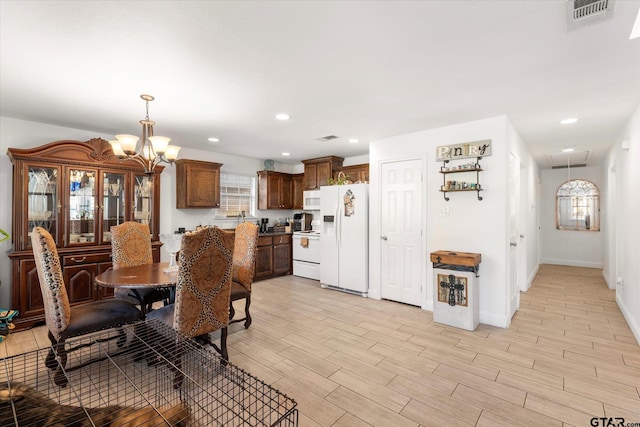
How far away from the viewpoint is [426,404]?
2100 mm

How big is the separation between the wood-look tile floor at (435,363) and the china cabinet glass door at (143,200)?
171 centimetres

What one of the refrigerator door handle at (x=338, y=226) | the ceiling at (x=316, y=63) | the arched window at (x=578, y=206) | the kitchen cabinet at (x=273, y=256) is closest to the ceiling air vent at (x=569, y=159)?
the arched window at (x=578, y=206)

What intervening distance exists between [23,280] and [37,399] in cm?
361

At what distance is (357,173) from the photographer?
569cm

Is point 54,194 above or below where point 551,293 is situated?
above

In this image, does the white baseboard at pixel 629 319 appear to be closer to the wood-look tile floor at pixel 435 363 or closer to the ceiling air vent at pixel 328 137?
the wood-look tile floor at pixel 435 363

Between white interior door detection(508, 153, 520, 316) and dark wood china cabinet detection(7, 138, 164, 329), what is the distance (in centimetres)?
484

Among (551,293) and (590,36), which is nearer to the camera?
(590,36)

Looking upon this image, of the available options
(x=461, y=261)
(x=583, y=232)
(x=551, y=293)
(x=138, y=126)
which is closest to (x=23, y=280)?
(x=138, y=126)

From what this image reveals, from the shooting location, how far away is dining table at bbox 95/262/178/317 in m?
2.45

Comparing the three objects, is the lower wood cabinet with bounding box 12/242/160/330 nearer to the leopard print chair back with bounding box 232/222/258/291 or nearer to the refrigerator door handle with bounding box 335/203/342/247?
the leopard print chair back with bounding box 232/222/258/291

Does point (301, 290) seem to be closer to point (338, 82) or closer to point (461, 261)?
point (461, 261)

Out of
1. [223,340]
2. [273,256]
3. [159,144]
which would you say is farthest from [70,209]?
[273,256]

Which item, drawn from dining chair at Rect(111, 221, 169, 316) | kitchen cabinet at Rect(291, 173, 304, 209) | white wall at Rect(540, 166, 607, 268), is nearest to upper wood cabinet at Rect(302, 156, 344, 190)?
kitchen cabinet at Rect(291, 173, 304, 209)
